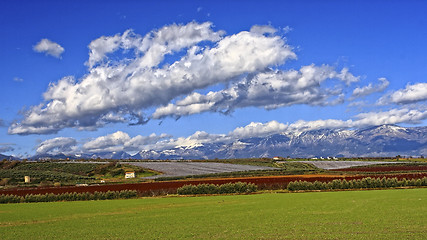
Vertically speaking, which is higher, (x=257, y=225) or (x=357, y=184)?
(x=257, y=225)

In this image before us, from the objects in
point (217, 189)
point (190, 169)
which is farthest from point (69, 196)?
point (190, 169)

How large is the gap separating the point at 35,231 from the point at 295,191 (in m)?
36.9

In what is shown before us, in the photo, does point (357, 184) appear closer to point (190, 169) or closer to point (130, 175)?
point (130, 175)

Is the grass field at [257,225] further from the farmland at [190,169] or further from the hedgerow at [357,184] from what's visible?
the farmland at [190,169]

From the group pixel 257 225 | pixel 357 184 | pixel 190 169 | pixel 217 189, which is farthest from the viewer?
pixel 190 169

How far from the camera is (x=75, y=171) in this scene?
129875 millimetres

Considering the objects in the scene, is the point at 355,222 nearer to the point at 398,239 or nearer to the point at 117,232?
the point at 398,239

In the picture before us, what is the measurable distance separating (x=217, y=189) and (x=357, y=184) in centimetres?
1904

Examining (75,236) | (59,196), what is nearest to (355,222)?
(75,236)

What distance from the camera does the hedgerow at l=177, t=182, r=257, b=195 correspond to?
189ft

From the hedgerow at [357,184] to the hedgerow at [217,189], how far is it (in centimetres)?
556

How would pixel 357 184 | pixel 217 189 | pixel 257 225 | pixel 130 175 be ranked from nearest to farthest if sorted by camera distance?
pixel 257 225 < pixel 357 184 < pixel 217 189 < pixel 130 175

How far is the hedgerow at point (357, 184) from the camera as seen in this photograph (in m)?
55.5

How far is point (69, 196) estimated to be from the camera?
57.3 m
